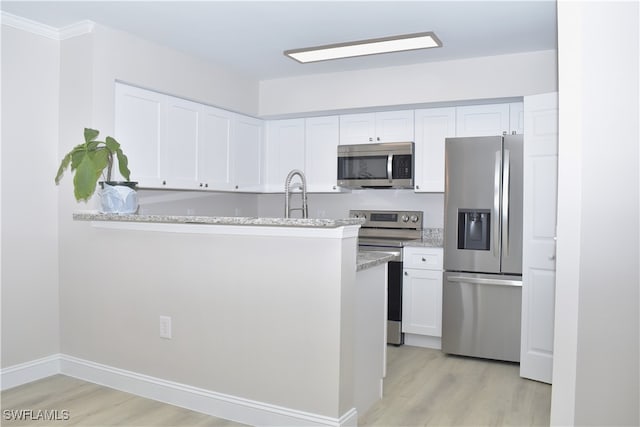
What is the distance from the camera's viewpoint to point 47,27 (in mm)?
3541

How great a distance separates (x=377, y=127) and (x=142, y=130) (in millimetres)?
2122

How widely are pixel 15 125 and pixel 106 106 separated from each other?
57 centimetres

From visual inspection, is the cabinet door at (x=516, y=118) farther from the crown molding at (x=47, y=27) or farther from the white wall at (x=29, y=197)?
the white wall at (x=29, y=197)

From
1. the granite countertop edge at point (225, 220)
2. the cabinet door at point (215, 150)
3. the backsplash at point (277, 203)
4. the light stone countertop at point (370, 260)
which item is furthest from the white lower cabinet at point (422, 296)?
the granite countertop edge at point (225, 220)

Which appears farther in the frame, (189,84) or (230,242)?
(189,84)

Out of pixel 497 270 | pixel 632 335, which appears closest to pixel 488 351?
pixel 497 270

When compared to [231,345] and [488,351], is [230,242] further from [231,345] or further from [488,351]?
[488,351]

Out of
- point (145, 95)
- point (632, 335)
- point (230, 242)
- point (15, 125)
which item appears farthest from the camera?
point (145, 95)

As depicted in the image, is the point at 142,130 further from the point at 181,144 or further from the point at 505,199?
the point at 505,199

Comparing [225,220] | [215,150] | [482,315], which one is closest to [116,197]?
[225,220]

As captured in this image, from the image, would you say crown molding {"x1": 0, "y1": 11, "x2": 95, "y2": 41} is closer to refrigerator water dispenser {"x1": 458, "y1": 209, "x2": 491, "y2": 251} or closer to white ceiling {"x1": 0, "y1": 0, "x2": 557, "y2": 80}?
white ceiling {"x1": 0, "y1": 0, "x2": 557, "y2": 80}

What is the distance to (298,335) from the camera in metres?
2.68

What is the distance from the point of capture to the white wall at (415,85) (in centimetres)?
412

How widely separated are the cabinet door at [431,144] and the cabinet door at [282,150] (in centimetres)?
118
